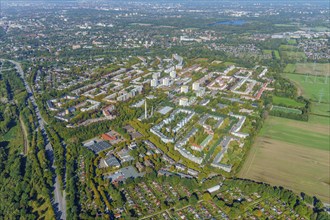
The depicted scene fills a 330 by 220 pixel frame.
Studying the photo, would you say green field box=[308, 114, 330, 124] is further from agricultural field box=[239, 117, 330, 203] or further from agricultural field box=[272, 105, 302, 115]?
agricultural field box=[272, 105, 302, 115]

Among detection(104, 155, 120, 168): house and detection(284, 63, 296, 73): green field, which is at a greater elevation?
detection(104, 155, 120, 168): house

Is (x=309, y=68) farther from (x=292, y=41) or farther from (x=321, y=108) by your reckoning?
(x=292, y=41)

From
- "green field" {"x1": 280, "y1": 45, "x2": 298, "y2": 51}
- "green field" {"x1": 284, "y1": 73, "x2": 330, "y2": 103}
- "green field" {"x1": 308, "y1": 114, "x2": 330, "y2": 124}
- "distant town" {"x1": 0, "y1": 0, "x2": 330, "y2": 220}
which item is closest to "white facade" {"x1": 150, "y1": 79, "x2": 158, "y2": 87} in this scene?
"distant town" {"x1": 0, "y1": 0, "x2": 330, "y2": 220}

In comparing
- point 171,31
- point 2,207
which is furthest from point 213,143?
point 171,31

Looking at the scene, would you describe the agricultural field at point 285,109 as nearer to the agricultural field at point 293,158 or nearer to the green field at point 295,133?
the green field at point 295,133

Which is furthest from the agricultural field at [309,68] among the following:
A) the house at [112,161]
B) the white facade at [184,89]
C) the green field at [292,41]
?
the house at [112,161]

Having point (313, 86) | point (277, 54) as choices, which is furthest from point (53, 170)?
point (277, 54)
